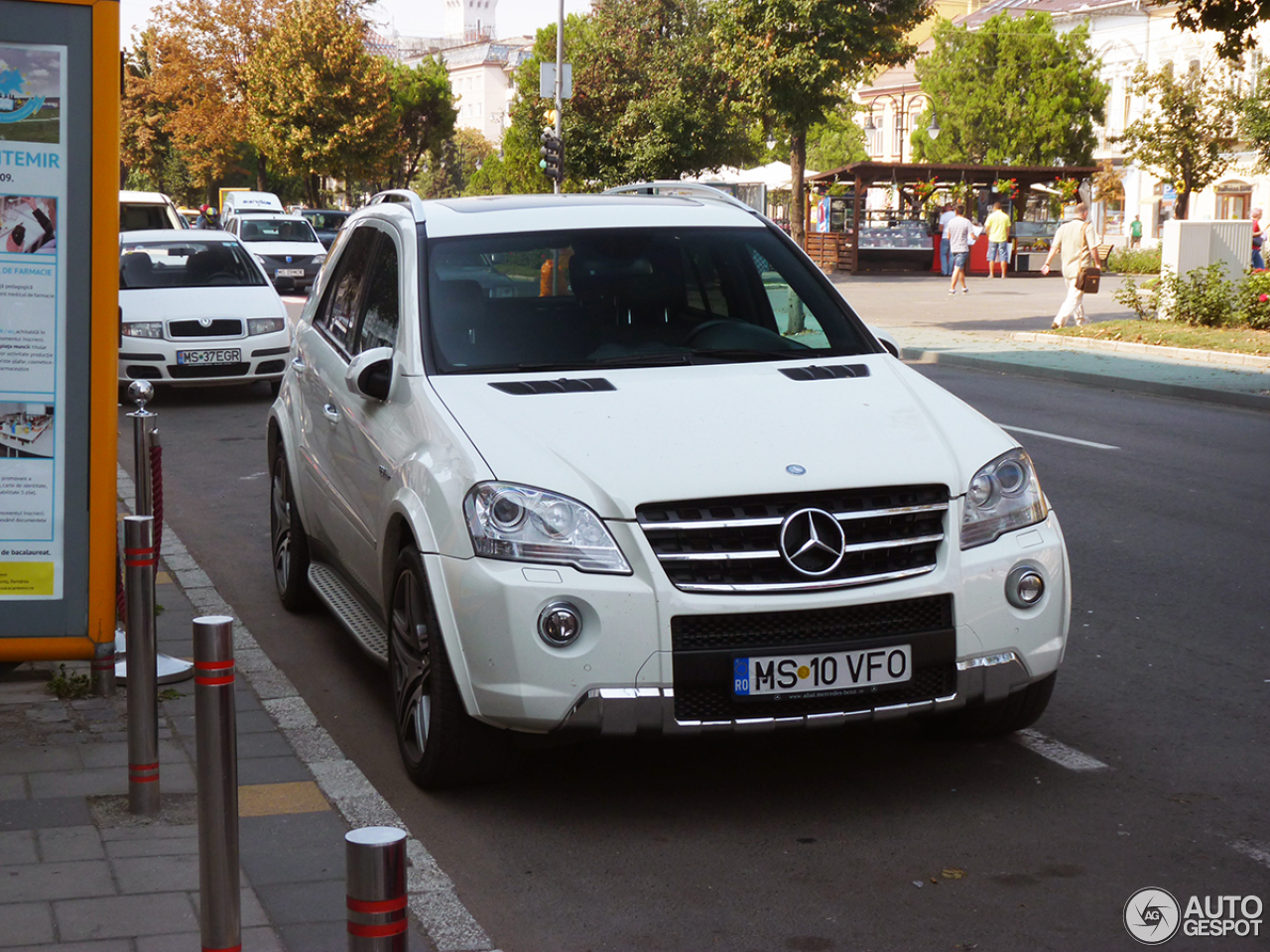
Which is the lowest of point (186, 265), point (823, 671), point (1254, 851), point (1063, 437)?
point (1254, 851)

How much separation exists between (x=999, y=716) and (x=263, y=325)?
11.7m

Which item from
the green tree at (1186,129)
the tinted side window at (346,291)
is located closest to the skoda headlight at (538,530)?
the tinted side window at (346,291)

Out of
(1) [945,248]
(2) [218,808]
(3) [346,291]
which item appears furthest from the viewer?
(1) [945,248]

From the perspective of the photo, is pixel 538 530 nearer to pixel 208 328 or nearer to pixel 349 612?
pixel 349 612

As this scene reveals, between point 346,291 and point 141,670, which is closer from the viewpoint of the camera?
point 141,670

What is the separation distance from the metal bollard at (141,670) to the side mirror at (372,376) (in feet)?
3.41

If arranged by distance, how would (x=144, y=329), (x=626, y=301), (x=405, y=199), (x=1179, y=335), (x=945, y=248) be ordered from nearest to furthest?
(x=626, y=301)
(x=405, y=199)
(x=144, y=329)
(x=1179, y=335)
(x=945, y=248)

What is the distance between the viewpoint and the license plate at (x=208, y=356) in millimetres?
15070

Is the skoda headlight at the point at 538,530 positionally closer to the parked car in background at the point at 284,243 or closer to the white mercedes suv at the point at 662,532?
the white mercedes suv at the point at 662,532

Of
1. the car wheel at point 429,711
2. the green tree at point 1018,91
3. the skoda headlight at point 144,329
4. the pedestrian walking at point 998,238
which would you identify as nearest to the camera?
the car wheel at point 429,711

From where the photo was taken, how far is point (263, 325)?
15414mm

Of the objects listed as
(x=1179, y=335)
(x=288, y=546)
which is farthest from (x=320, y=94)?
(x=288, y=546)

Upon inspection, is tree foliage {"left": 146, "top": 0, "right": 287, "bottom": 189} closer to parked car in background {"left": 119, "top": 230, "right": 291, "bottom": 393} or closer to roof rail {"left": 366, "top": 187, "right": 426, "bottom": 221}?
parked car in background {"left": 119, "top": 230, "right": 291, "bottom": 393}

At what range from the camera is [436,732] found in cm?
451
